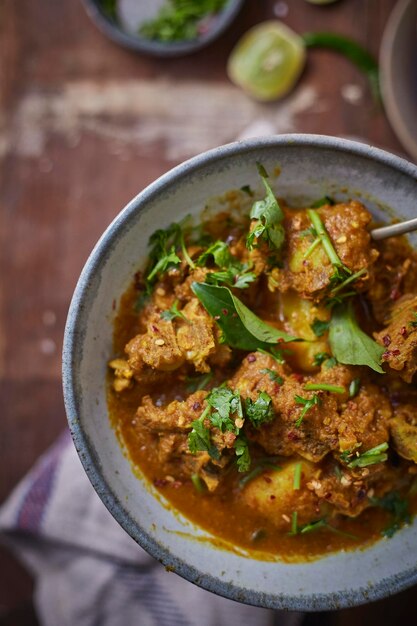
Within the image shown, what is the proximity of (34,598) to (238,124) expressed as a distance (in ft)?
8.37

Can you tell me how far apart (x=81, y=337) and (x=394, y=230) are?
1056 mm

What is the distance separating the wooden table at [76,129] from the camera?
3.27 meters

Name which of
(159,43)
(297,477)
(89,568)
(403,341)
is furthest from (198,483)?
(159,43)

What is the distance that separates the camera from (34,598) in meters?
3.34

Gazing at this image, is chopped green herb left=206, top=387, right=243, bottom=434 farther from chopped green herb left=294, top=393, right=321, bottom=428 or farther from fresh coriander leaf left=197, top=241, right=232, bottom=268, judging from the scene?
fresh coriander leaf left=197, top=241, right=232, bottom=268

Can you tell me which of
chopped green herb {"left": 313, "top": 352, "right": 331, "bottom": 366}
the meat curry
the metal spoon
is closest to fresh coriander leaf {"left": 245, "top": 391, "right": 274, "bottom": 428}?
the meat curry

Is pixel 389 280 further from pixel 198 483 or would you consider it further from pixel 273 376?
pixel 198 483

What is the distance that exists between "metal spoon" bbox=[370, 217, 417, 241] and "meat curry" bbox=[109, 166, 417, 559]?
60 mm

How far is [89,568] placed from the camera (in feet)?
10.3

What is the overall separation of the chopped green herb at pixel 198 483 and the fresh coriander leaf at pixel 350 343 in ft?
2.01

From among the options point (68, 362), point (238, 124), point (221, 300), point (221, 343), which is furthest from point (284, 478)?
point (238, 124)

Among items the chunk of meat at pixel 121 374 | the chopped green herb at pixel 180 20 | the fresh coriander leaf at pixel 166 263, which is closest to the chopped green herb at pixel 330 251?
the fresh coriander leaf at pixel 166 263

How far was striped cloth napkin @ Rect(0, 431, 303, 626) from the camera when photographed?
3.06 metres

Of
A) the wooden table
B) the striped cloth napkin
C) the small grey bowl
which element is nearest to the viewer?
the striped cloth napkin
